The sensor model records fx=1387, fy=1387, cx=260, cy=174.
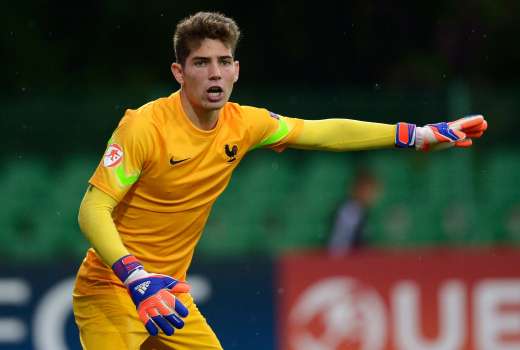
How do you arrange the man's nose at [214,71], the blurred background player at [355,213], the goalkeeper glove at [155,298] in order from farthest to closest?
the blurred background player at [355,213]
the man's nose at [214,71]
the goalkeeper glove at [155,298]

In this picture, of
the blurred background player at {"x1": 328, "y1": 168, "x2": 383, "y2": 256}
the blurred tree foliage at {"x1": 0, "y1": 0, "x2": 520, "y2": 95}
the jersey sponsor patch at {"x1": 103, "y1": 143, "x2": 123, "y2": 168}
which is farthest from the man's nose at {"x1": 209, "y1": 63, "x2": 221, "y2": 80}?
the blurred tree foliage at {"x1": 0, "y1": 0, "x2": 520, "y2": 95}

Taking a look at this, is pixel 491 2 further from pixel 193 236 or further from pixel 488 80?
pixel 193 236

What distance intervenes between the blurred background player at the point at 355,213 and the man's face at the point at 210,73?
20.0 ft

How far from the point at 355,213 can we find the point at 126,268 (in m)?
6.62

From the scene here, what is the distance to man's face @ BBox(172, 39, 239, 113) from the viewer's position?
6.36 m

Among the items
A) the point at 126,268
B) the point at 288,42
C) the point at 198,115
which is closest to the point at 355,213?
the point at 288,42

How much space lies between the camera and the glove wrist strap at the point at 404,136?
6871 millimetres

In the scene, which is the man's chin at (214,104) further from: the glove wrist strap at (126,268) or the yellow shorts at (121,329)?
the yellow shorts at (121,329)

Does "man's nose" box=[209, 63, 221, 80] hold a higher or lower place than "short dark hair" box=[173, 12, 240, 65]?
lower

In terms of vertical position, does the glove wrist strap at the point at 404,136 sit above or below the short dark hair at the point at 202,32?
below

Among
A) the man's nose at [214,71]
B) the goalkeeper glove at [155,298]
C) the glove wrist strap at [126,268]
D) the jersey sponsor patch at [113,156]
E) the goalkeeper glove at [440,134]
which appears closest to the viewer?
the goalkeeper glove at [155,298]

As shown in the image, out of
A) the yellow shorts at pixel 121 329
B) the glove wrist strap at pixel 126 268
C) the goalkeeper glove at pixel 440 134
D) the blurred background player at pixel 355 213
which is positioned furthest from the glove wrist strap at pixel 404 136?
the blurred background player at pixel 355 213

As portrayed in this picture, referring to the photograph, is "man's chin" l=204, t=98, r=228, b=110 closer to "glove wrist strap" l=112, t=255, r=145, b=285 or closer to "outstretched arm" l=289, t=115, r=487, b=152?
"outstretched arm" l=289, t=115, r=487, b=152

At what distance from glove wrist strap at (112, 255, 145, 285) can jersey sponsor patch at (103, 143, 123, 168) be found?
44 cm
